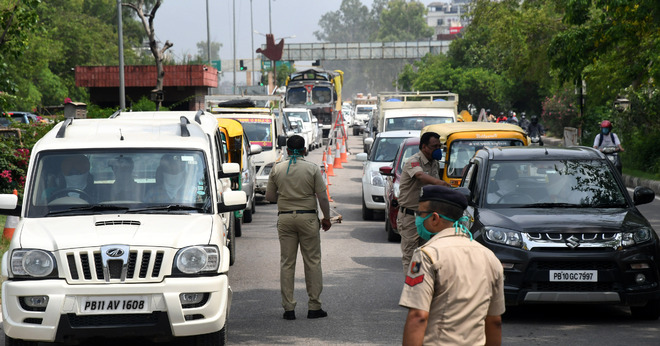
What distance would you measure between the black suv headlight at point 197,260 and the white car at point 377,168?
970 cm

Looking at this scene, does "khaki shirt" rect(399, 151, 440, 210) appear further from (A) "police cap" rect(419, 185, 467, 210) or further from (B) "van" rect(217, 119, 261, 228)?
(B) "van" rect(217, 119, 261, 228)

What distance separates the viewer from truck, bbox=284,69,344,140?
54.9 meters

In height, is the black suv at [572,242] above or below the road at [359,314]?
above

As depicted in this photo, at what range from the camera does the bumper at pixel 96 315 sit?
7.05 m

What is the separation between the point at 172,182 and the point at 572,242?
3.55 meters

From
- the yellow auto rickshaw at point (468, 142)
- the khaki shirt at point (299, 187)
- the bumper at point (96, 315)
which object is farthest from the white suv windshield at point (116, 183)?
the yellow auto rickshaw at point (468, 142)

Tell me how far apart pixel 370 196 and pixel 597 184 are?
806 cm

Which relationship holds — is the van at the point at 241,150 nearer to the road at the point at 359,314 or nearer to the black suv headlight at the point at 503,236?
the road at the point at 359,314

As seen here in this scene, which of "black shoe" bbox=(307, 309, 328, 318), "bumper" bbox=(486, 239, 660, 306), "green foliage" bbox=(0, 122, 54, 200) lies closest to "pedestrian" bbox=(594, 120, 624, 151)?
"green foliage" bbox=(0, 122, 54, 200)

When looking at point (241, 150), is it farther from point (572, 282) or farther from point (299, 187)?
point (572, 282)

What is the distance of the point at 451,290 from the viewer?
4.11 meters

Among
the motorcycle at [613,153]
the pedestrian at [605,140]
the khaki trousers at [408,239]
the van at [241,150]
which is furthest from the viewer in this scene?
the pedestrian at [605,140]

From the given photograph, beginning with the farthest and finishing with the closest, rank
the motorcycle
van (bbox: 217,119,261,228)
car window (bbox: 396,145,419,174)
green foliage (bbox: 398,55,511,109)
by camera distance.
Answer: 1. green foliage (bbox: 398,55,511,109)
2. the motorcycle
3. van (bbox: 217,119,261,228)
4. car window (bbox: 396,145,419,174)

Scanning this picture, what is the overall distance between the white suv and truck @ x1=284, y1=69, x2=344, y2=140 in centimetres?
4632
